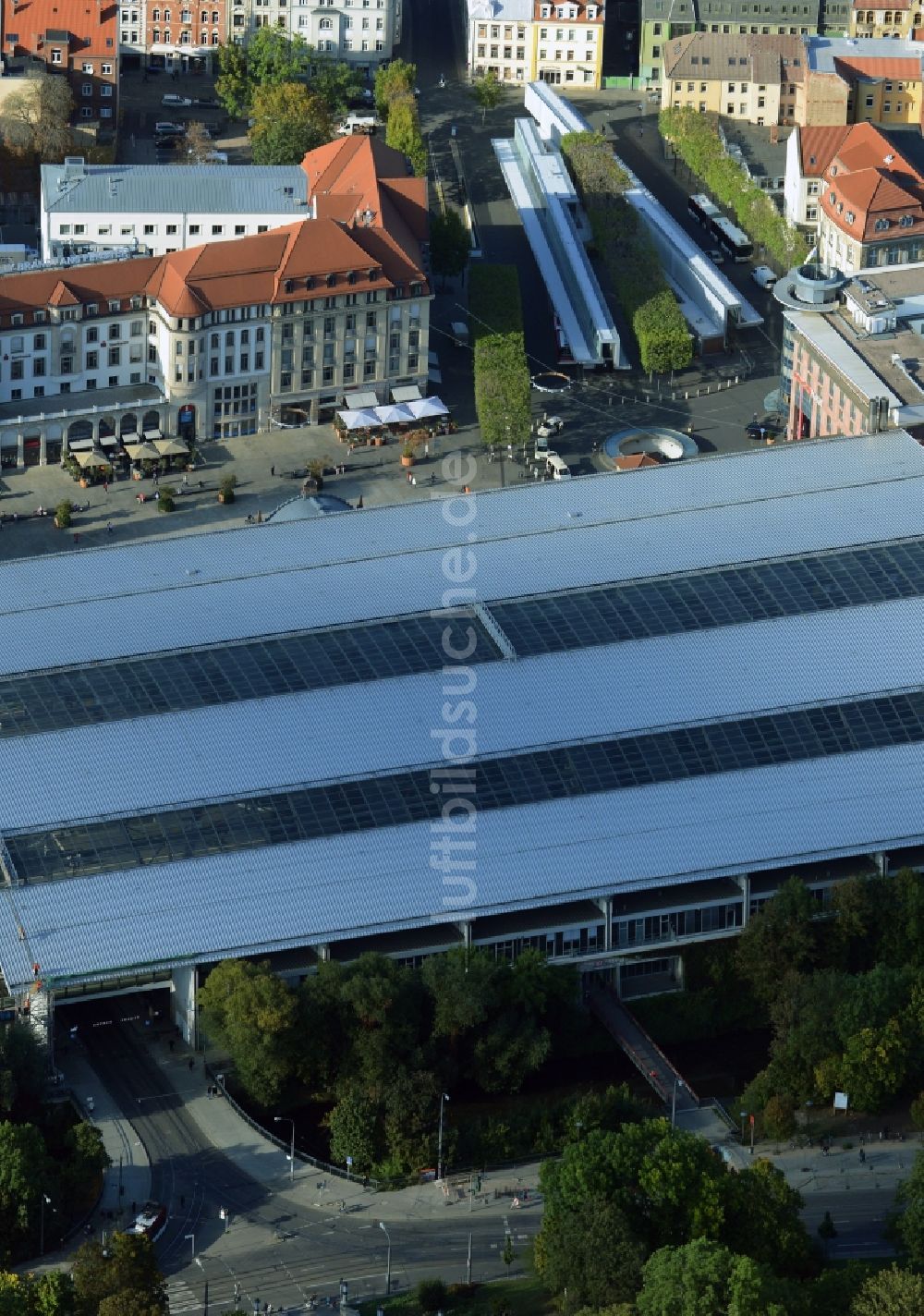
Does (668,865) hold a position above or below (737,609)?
below

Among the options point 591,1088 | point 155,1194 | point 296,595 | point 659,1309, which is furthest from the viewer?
point 296,595

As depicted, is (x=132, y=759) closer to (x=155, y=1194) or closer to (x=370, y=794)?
(x=370, y=794)

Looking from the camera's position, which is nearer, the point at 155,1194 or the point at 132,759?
the point at 155,1194

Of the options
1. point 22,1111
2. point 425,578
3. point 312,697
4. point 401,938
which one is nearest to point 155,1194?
point 22,1111

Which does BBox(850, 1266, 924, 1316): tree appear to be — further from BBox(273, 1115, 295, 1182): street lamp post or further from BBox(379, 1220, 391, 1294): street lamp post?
BBox(273, 1115, 295, 1182): street lamp post

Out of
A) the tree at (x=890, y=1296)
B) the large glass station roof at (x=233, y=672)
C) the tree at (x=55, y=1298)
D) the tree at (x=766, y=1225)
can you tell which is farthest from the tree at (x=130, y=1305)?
the large glass station roof at (x=233, y=672)

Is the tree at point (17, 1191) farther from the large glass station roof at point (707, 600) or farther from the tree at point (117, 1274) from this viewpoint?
the large glass station roof at point (707, 600)
